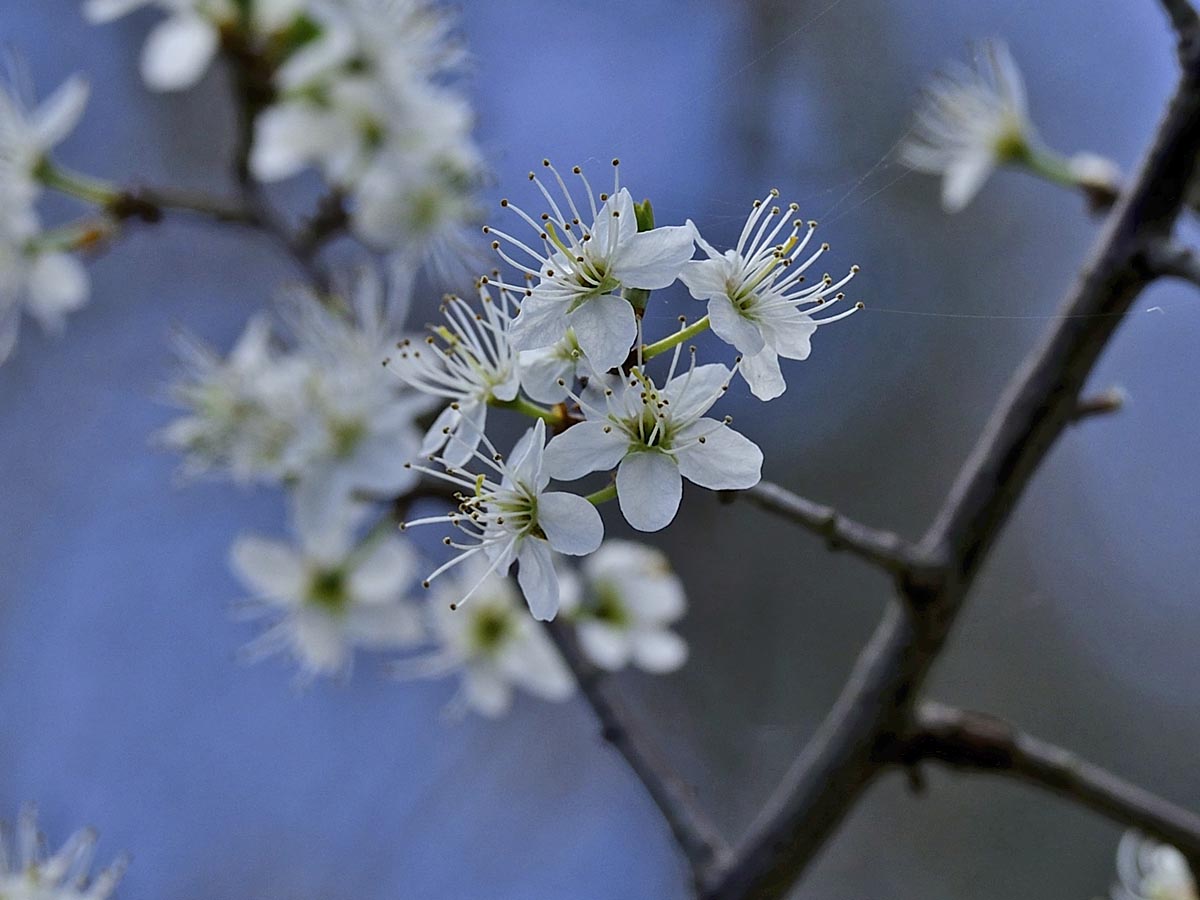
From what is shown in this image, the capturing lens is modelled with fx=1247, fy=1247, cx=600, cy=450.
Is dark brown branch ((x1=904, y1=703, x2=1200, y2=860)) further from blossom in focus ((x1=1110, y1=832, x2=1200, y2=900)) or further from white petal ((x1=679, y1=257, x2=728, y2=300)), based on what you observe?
white petal ((x1=679, y1=257, x2=728, y2=300))

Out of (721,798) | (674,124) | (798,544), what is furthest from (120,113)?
(674,124)

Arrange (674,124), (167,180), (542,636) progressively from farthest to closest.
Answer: (167,180) < (542,636) < (674,124)

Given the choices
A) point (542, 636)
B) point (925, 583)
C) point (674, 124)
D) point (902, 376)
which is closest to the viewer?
point (674, 124)

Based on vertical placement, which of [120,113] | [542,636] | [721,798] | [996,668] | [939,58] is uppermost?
[939,58]

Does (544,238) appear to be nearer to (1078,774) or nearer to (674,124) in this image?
(674,124)

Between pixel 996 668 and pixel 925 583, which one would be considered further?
pixel 996 668

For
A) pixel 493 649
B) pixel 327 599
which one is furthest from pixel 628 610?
pixel 327 599

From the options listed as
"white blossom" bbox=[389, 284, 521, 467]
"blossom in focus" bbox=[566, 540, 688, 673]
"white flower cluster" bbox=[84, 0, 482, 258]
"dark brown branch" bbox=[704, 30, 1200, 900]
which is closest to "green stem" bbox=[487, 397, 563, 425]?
"white blossom" bbox=[389, 284, 521, 467]

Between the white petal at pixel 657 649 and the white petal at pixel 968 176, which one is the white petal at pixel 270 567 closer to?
the white petal at pixel 657 649
